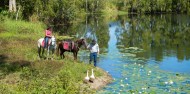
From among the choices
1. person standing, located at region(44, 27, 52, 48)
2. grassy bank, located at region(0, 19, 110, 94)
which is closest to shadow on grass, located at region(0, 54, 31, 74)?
grassy bank, located at region(0, 19, 110, 94)

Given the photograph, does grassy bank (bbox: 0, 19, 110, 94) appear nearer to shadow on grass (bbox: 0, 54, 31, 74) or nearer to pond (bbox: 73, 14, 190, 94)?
shadow on grass (bbox: 0, 54, 31, 74)

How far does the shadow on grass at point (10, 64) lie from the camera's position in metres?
22.3

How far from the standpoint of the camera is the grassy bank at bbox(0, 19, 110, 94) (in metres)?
14.2

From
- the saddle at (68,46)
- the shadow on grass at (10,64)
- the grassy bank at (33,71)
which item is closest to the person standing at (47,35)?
the grassy bank at (33,71)

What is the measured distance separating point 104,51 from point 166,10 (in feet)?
395

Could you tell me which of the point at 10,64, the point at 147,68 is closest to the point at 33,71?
the point at 10,64

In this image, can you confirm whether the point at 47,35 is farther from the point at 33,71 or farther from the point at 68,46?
the point at 33,71

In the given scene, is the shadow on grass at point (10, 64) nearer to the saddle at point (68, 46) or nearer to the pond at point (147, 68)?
the saddle at point (68, 46)

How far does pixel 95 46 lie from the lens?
85.4ft

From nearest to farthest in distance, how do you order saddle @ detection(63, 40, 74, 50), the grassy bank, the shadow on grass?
the grassy bank, the shadow on grass, saddle @ detection(63, 40, 74, 50)

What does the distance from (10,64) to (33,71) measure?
5643mm

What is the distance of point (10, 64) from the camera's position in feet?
76.5

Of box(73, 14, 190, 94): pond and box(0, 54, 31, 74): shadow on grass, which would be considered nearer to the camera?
box(73, 14, 190, 94): pond

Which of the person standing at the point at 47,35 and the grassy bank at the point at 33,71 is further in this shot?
the person standing at the point at 47,35
